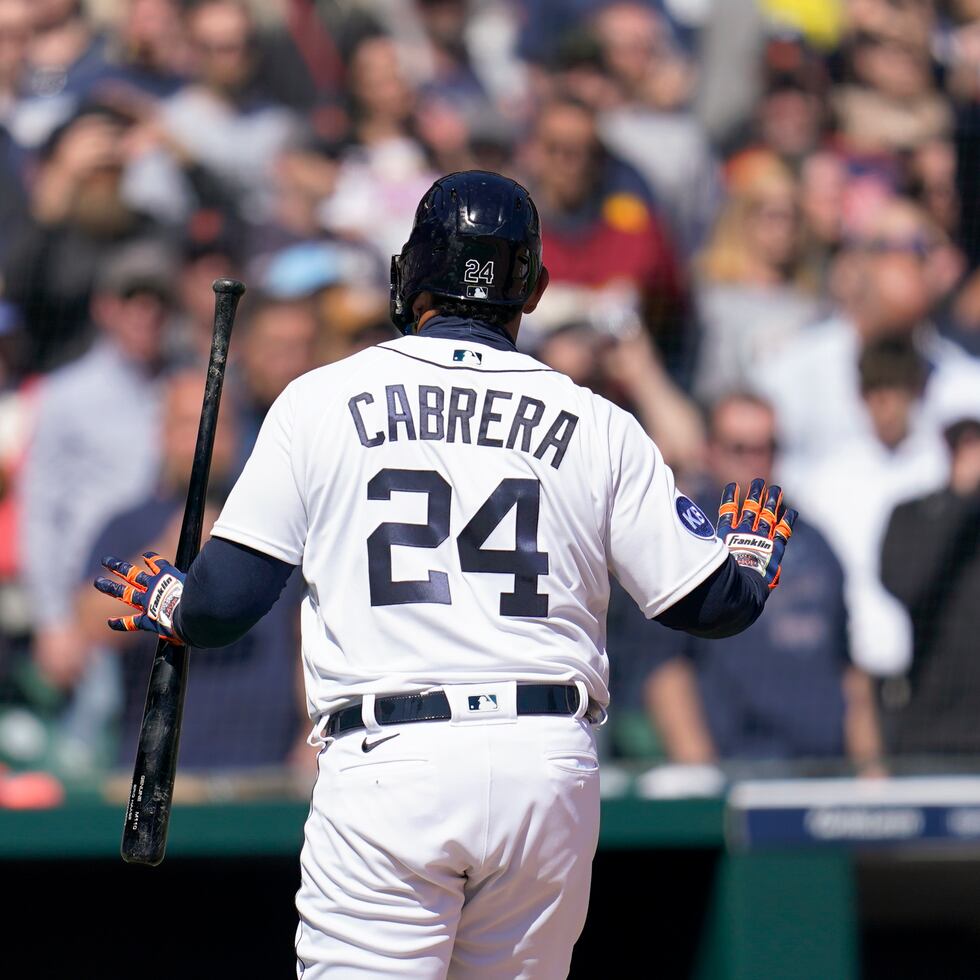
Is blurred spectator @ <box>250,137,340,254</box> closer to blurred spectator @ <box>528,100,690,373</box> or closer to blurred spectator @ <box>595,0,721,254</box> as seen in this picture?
blurred spectator @ <box>528,100,690,373</box>

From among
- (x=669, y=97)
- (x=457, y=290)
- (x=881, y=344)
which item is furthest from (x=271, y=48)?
(x=457, y=290)

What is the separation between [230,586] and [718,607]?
646mm

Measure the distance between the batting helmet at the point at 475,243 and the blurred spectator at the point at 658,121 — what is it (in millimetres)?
3971

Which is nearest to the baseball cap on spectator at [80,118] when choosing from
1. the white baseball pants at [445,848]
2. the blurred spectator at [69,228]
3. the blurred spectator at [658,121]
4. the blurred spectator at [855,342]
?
the blurred spectator at [69,228]

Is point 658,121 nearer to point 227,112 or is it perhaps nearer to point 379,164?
point 379,164

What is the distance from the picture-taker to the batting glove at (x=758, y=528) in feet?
7.11

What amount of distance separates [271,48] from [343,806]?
497 centimetres

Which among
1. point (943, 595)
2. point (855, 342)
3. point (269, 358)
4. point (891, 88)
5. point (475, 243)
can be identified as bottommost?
point (943, 595)

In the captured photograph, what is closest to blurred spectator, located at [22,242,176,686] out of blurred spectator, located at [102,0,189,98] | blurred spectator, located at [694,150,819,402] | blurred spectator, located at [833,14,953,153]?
blurred spectator, located at [102,0,189,98]

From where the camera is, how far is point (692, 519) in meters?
2.05

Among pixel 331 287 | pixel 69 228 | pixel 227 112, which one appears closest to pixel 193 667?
pixel 331 287

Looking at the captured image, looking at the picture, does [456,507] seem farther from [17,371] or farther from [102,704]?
[17,371]

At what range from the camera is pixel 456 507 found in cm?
192

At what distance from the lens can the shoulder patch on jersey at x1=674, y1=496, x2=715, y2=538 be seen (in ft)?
6.70
